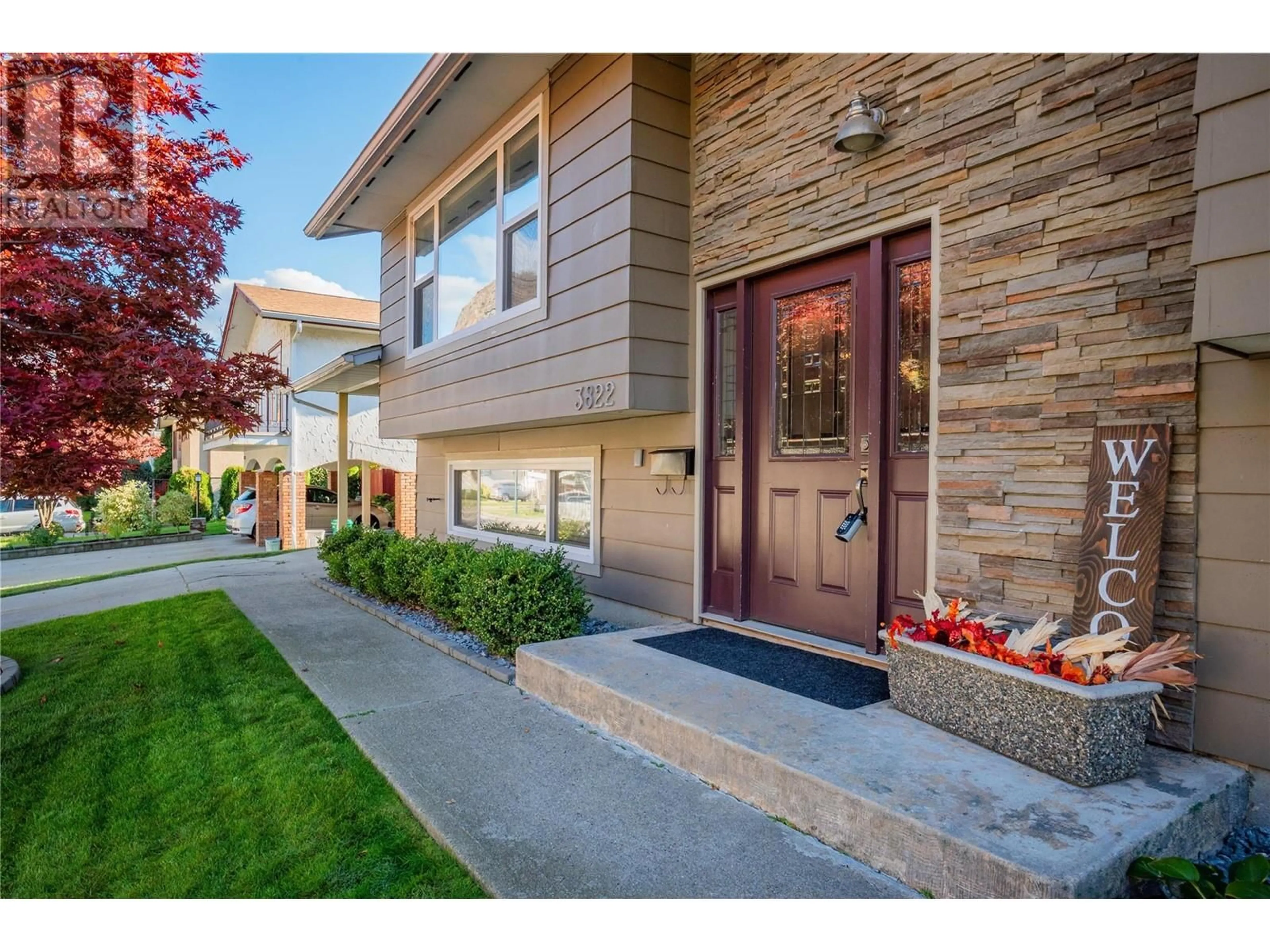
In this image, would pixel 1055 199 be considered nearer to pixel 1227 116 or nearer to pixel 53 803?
pixel 1227 116

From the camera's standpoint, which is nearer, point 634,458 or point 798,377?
point 798,377

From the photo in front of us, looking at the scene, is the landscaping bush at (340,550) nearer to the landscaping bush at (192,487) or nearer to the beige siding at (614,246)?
the beige siding at (614,246)

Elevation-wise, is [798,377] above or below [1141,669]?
above

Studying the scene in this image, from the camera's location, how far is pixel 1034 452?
300 cm

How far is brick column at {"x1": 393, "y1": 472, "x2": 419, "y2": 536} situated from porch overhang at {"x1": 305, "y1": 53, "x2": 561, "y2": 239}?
21.2 ft

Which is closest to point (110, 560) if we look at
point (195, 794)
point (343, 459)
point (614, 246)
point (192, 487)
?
point (343, 459)

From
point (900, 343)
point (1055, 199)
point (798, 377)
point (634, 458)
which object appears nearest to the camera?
point (1055, 199)

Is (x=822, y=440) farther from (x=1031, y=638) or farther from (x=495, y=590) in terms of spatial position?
(x=495, y=590)

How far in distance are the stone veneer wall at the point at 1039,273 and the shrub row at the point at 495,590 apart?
7.38ft

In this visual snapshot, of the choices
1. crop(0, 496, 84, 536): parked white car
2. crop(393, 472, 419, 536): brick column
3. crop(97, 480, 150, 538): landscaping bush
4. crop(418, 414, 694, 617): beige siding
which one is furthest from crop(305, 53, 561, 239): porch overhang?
crop(0, 496, 84, 536): parked white car

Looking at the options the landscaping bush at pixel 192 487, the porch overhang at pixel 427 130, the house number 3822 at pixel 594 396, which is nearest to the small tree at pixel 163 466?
the landscaping bush at pixel 192 487
